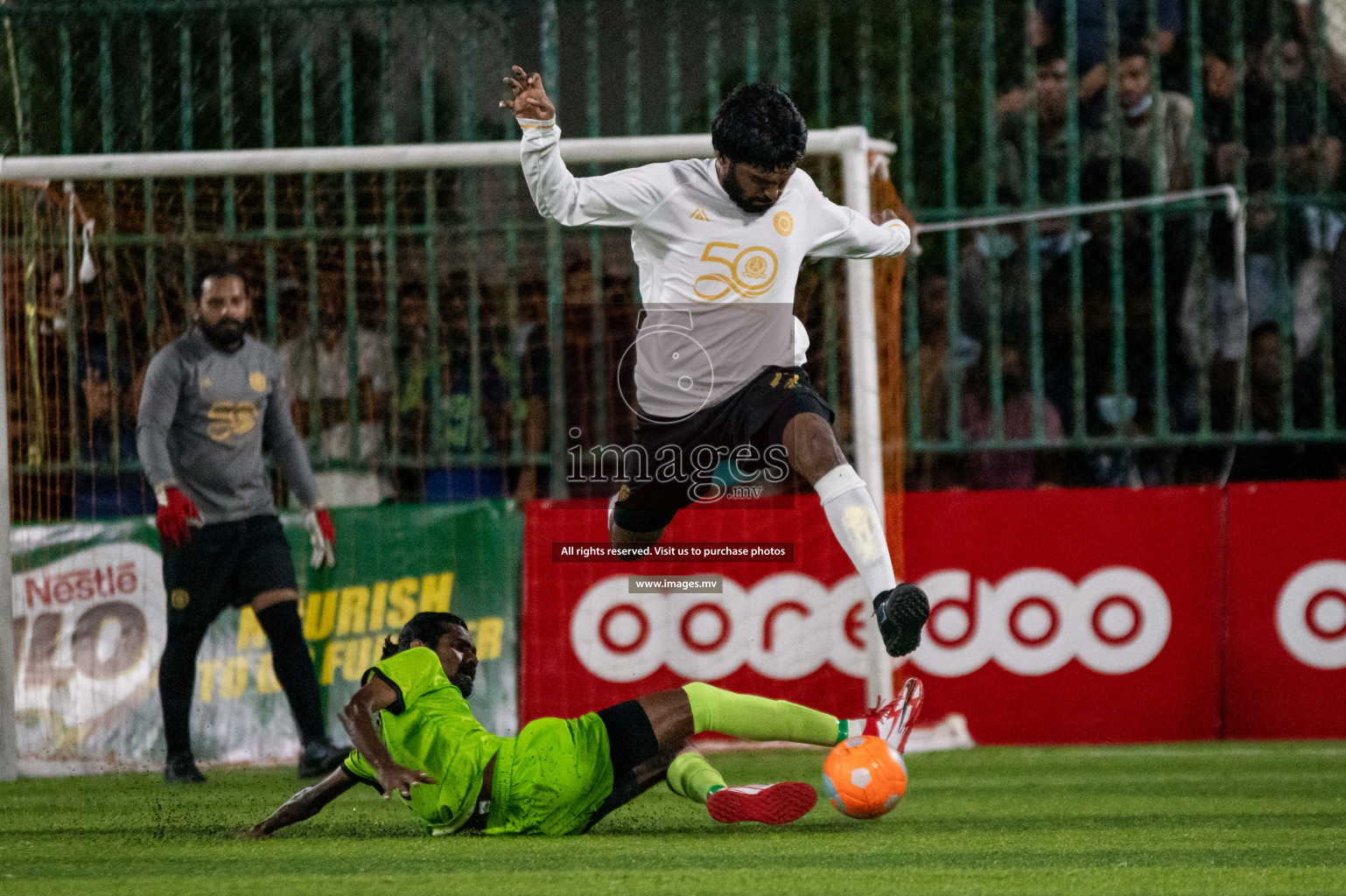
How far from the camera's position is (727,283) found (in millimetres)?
5281

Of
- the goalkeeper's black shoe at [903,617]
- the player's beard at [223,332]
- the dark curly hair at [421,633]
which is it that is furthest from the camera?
the player's beard at [223,332]

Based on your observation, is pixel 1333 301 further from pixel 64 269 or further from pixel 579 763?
pixel 64 269

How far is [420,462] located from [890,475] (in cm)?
232

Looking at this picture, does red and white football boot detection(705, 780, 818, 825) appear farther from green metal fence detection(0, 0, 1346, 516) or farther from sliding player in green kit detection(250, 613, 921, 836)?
green metal fence detection(0, 0, 1346, 516)

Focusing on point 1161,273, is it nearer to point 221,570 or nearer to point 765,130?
point 765,130

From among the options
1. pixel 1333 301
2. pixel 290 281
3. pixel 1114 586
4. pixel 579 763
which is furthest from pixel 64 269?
pixel 1333 301

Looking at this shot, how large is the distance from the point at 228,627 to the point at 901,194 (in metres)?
3.96

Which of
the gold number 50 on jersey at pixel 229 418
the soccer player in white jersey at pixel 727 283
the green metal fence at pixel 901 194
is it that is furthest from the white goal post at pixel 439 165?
the soccer player in white jersey at pixel 727 283

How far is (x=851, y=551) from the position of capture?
500cm

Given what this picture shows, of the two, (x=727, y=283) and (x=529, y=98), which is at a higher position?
(x=529, y=98)

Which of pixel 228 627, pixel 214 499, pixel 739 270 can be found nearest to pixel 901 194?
pixel 739 270

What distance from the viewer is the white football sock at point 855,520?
495cm

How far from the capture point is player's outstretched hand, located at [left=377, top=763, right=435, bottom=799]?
14.0 ft

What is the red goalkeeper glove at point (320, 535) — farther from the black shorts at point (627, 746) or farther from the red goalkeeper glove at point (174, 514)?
the black shorts at point (627, 746)
